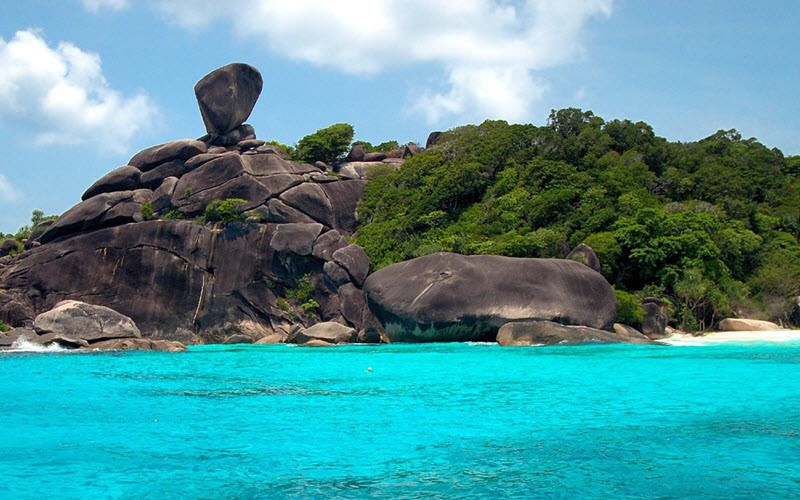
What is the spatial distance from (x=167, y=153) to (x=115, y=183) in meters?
3.75

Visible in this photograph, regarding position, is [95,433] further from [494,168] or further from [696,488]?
[494,168]

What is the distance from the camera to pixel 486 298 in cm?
3088

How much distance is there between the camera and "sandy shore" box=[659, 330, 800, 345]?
29.9 m

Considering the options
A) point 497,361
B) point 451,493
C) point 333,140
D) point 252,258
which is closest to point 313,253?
point 252,258

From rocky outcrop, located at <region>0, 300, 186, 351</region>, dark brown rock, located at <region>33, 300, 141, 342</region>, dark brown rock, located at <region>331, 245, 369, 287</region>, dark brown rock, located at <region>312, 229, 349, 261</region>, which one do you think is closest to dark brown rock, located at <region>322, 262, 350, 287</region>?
dark brown rock, located at <region>331, 245, 369, 287</region>

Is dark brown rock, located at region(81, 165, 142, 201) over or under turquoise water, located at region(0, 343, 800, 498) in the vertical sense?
over

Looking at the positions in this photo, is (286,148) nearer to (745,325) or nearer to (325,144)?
(325,144)

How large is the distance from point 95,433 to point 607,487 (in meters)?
8.32

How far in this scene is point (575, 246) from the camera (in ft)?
125

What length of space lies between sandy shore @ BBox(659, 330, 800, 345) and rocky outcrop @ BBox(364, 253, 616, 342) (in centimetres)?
330

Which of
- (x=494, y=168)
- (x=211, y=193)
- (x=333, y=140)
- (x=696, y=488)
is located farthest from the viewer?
(x=333, y=140)

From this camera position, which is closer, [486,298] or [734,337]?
[486,298]

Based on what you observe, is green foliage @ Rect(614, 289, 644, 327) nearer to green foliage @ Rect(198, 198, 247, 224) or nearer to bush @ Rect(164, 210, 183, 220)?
green foliage @ Rect(198, 198, 247, 224)

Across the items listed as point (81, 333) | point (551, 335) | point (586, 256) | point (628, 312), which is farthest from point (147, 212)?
point (628, 312)
